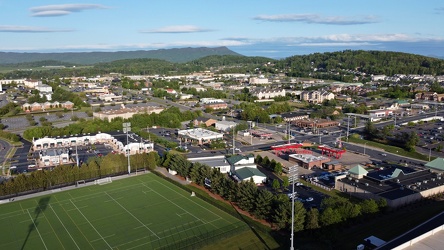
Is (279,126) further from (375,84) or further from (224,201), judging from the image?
(375,84)

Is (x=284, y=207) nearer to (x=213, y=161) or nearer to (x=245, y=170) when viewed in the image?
(x=245, y=170)

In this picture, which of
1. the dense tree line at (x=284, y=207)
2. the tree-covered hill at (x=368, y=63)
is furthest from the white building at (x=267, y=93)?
the dense tree line at (x=284, y=207)

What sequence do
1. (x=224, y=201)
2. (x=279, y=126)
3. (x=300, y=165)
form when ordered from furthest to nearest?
(x=279, y=126) < (x=300, y=165) < (x=224, y=201)

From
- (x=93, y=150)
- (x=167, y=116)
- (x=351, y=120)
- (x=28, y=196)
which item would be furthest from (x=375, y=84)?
(x=28, y=196)

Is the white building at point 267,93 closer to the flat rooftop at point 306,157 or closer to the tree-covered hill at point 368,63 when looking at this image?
the flat rooftop at point 306,157

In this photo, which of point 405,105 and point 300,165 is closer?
point 300,165

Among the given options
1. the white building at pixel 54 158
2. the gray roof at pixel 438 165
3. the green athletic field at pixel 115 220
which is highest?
the gray roof at pixel 438 165

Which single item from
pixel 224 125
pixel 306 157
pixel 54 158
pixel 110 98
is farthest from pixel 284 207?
pixel 110 98
